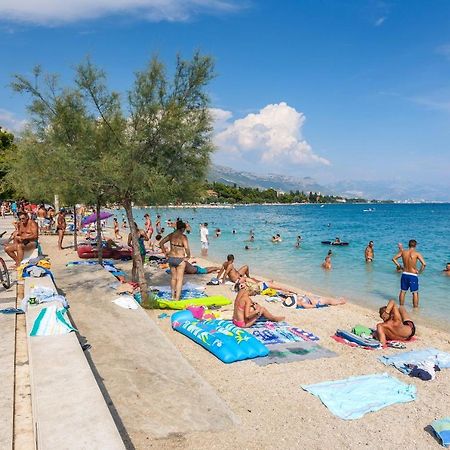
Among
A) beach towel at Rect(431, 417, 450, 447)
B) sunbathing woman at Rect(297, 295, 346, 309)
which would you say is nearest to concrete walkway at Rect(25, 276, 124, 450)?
beach towel at Rect(431, 417, 450, 447)

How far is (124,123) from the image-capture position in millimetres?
9336

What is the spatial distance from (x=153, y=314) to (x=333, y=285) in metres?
8.72

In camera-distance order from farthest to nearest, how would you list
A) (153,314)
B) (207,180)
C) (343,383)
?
(207,180)
(153,314)
(343,383)

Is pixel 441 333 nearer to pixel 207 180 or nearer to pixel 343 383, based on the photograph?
pixel 343 383

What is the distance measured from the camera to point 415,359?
722cm

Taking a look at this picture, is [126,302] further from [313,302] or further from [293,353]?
[313,302]

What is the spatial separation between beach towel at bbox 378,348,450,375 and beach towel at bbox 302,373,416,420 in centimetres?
61

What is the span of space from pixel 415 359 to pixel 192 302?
195 inches

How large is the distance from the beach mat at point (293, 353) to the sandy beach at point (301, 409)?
0.12 metres

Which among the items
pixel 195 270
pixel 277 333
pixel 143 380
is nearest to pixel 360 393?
pixel 277 333

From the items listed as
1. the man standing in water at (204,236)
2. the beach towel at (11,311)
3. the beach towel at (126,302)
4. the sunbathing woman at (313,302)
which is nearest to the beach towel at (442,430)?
the beach towel at (126,302)

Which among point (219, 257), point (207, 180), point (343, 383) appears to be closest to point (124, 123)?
point (207, 180)

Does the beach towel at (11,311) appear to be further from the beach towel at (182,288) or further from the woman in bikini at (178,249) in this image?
the beach towel at (182,288)

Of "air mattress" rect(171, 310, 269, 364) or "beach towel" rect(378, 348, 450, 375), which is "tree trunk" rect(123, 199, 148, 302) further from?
"beach towel" rect(378, 348, 450, 375)
